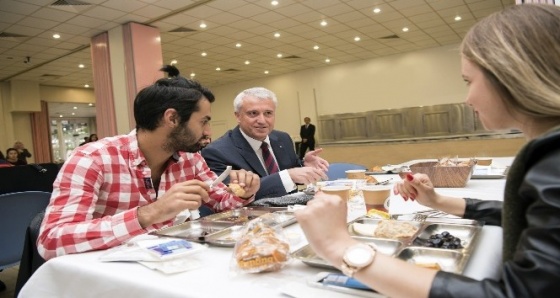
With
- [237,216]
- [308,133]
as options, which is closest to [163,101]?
[237,216]

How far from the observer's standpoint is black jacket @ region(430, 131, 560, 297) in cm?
60

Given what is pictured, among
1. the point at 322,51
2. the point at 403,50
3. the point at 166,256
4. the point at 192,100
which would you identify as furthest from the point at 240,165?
the point at 403,50

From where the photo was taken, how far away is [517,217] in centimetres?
71

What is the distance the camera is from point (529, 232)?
64cm

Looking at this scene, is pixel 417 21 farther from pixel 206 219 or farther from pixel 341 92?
pixel 206 219

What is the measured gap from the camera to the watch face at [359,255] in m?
0.75

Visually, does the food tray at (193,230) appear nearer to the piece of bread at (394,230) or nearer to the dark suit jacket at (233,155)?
the piece of bread at (394,230)

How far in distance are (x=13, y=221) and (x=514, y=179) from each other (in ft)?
9.59

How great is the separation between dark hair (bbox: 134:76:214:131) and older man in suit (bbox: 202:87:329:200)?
2.25 ft

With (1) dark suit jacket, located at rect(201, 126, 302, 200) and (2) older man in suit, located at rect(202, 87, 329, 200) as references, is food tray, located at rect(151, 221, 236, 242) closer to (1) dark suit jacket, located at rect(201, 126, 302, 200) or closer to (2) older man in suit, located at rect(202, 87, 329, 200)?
(2) older man in suit, located at rect(202, 87, 329, 200)

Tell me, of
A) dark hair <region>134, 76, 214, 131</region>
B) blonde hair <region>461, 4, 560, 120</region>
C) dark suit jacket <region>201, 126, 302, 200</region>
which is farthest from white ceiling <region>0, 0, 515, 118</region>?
blonde hair <region>461, 4, 560, 120</region>

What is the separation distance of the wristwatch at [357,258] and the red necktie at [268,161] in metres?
2.02

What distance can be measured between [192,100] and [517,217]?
4.62ft

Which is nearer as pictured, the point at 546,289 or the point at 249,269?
the point at 546,289
